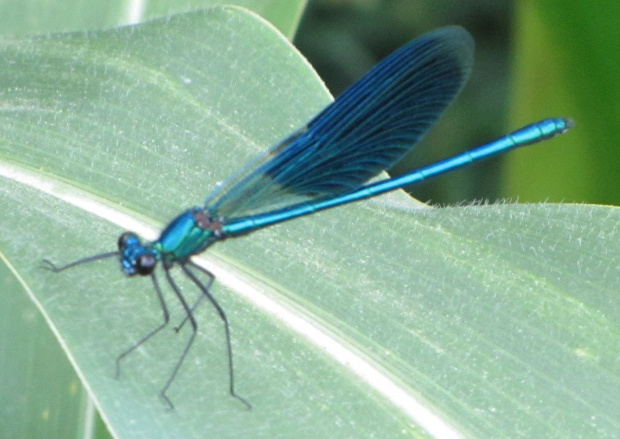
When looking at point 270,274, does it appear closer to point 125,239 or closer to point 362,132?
point 125,239

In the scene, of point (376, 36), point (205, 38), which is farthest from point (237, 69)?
point (376, 36)

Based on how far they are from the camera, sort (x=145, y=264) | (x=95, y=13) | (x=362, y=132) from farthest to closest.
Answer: (x=95, y=13)
(x=362, y=132)
(x=145, y=264)

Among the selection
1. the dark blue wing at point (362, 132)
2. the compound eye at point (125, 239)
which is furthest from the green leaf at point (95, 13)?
the compound eye at point (125, 239)

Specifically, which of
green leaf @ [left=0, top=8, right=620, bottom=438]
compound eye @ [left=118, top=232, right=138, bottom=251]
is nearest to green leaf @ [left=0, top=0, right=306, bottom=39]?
green leaf @ [left=0, top=8, right=620, bottom=438]

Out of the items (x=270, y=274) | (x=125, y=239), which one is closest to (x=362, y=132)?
(x=270, y=274)

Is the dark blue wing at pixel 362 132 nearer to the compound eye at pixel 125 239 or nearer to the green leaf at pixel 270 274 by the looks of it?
the green leaf at pixel 270 274

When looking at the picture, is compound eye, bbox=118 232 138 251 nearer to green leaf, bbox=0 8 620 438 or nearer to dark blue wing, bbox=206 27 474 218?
green leaf, bbox=0 8 620 438
